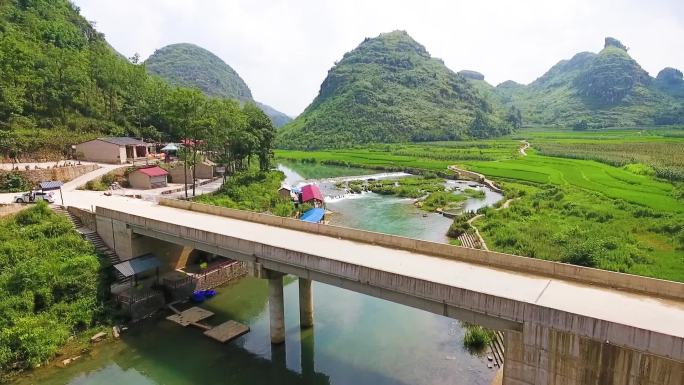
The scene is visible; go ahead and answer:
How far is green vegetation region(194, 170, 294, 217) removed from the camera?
1703 inches

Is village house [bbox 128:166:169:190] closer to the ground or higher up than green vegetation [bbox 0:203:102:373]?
higher up

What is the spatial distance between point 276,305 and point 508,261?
1104 cm

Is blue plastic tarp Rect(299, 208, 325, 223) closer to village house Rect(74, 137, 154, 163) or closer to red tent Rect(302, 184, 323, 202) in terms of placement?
red tent Rect(302, 184, 323, 202)

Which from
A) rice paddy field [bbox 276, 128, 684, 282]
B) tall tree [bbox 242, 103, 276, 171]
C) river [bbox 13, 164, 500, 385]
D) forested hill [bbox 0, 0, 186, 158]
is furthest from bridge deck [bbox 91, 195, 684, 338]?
tall tree [bbox 242, 103, 276, 171]

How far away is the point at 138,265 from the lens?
26.0 m

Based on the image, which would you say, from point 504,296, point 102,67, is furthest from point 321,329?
point 102,67

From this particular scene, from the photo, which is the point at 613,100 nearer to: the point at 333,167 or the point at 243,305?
the point at 333,167

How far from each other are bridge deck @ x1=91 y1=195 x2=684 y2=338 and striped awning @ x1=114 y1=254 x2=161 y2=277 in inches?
208

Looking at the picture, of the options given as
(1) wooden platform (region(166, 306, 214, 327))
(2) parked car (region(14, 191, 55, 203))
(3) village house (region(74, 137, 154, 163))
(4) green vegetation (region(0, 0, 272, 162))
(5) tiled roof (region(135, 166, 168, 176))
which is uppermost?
(4) green vegetation (region(0, 0, 272, 162))

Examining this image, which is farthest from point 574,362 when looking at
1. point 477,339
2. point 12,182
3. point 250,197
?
point 12,182

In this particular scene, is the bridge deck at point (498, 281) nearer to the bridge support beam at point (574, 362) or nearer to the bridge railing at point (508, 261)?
the bridge railing at point (508, 261)

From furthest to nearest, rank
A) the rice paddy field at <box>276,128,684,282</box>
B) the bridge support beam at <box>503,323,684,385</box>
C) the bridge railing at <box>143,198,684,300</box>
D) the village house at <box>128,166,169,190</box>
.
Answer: the village house at <box>128,166,169,190</box>
the rice paddy field at <box>276,128,684,282</box>
the bridge railing at <box>143,198,684,300</box>
the bridge support beam at <box>503,323,684,385</box>

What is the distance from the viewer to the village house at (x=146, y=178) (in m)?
44.9

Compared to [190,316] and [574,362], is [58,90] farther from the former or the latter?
[574,362]
